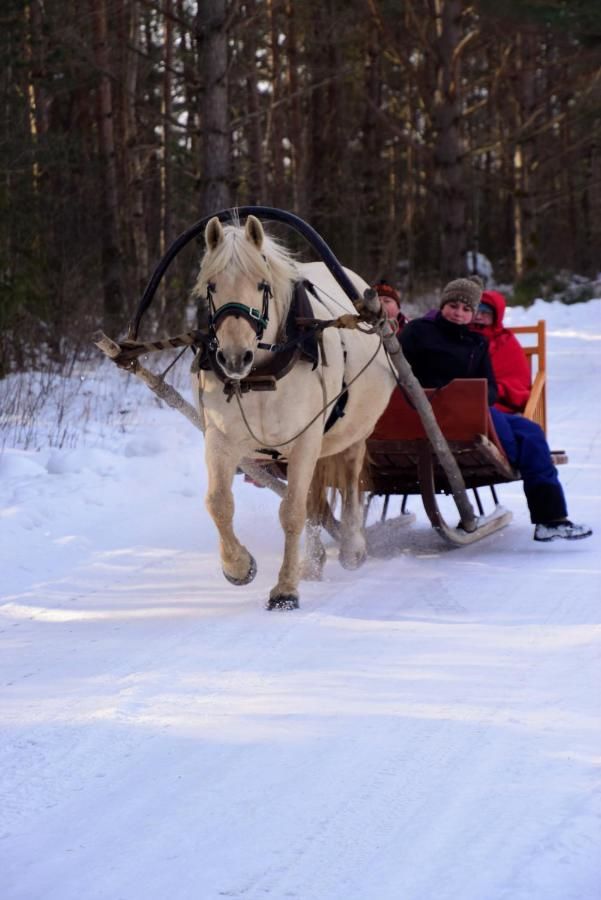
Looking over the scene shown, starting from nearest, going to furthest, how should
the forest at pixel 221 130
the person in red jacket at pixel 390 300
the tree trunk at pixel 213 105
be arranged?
the person in red jacket at pixel 390 300, the tree trunk at pixel 213 105, the forest at pixel 221 130

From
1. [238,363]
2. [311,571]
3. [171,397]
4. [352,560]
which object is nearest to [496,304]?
[352,560]

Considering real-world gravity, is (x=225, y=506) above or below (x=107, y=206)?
below

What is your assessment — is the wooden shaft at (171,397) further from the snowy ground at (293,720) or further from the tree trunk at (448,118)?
the tree trunk at (448,118)

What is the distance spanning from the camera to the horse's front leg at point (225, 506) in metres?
5.66

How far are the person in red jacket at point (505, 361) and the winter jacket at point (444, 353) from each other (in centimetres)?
64

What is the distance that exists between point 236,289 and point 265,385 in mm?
464

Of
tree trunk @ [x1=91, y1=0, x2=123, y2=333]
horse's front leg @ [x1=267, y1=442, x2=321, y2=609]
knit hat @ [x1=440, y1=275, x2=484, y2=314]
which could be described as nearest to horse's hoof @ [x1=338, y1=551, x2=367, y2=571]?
horse's front leg @ [x1=267, y1=442, x2=321, y2=609]

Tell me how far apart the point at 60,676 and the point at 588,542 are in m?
3.36

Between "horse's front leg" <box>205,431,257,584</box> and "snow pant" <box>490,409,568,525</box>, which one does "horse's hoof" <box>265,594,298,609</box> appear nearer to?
"horse's front leg" <box>205,431,257,584</box>

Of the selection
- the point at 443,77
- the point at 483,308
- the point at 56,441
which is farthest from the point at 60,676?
the point at 443,77

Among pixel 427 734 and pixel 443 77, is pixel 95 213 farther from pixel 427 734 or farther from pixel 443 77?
pixel 427 734

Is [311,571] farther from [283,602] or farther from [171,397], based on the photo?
[171,397]

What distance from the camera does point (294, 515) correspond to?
229 inches

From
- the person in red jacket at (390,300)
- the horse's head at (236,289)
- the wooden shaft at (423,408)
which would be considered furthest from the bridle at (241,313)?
the person in red jacket at (390,300)
